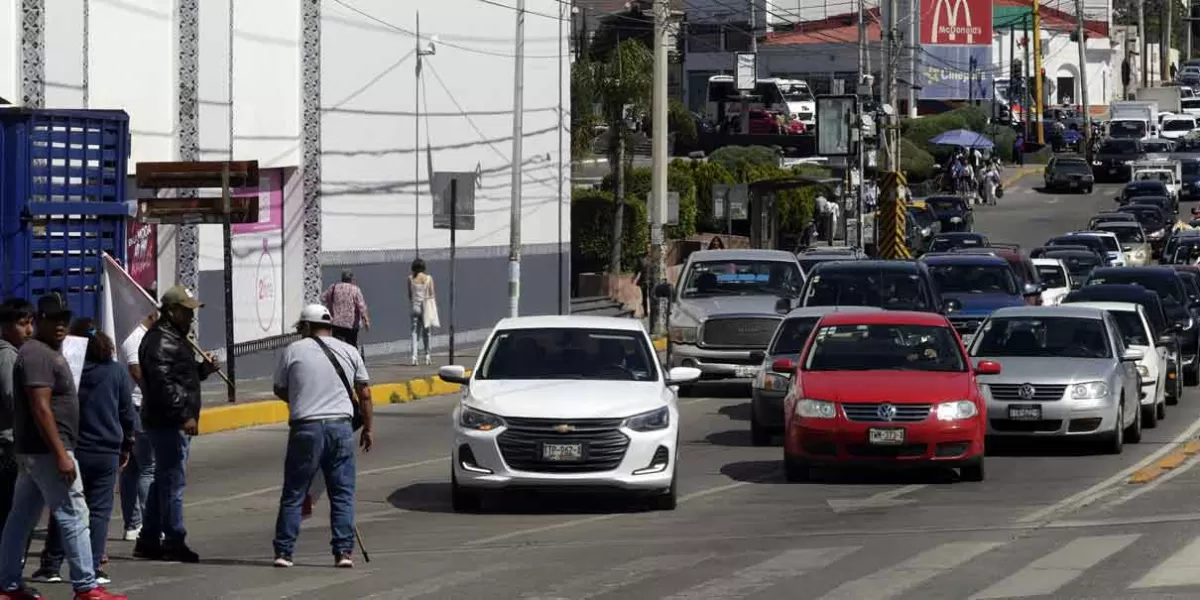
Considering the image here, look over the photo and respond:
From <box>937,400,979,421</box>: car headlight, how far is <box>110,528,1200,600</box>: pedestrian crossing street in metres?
3.79

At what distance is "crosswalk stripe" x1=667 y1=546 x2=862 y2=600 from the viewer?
11.9m

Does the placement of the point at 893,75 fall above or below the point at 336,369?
above

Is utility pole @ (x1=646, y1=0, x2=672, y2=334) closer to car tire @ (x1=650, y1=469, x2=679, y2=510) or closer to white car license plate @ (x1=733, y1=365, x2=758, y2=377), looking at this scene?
white car license plate @ (x1=733, y1=365, x2=758, y2=377)

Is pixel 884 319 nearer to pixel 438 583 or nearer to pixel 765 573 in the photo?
pixel 765 573

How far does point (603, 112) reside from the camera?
48062mm

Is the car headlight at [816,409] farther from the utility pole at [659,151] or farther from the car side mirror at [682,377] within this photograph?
the utility pole at [659,151]

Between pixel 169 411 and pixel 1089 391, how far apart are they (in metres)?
10.9

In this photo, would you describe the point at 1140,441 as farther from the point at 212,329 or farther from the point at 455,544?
the point at 212,329

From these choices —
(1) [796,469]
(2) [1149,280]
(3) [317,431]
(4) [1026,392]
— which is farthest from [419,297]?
(3) [317,431]

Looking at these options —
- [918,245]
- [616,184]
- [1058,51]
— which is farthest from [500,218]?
[1058,51]

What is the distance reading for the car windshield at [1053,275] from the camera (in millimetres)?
40119

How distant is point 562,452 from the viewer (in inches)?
623

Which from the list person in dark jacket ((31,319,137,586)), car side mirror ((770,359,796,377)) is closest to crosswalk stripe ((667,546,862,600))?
person in dark jacket ((31,319,137,586))

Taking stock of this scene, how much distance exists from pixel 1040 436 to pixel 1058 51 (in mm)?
106574
